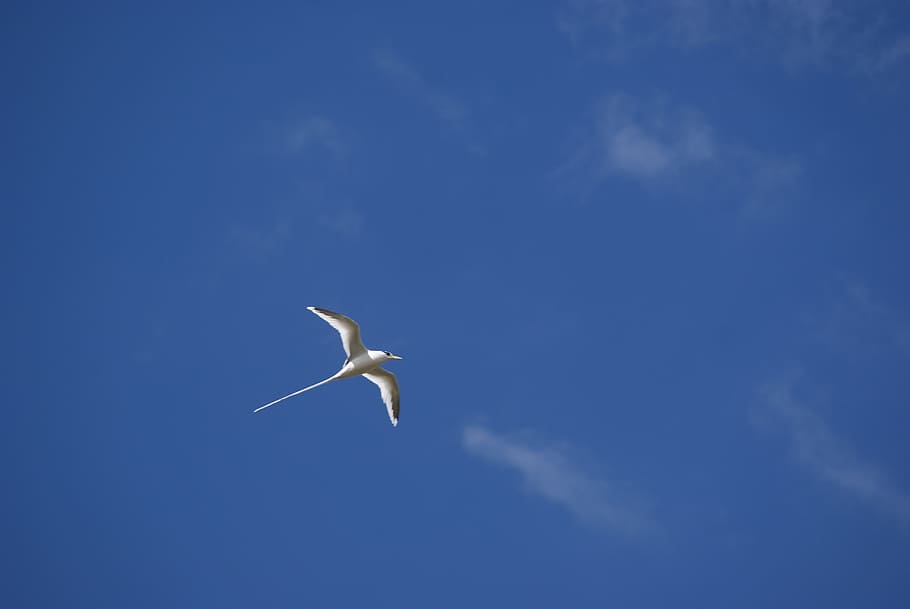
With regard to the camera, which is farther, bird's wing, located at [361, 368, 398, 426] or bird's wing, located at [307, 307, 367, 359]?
bird's wing, located at [361, 368, 398, 426]

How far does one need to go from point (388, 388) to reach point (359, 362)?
2018mm

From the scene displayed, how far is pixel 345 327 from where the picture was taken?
88.9ft

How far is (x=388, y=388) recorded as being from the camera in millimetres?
29562

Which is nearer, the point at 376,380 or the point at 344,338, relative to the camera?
the point at 344,338

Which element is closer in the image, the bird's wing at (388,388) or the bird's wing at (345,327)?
the bird's wing at (345,327)

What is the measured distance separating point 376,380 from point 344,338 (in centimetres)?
250

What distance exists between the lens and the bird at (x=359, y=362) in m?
27.0

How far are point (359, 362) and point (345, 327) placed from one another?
1.35m

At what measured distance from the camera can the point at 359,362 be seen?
91.6 ft

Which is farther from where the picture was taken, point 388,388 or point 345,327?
point 388,388

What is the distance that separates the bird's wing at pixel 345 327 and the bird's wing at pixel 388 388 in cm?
176

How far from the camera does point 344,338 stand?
27328 mm

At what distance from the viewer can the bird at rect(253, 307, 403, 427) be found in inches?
Result: 1062
